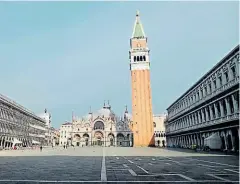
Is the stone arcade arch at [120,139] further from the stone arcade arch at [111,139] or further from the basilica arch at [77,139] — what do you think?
the basilica arch at [77,139]

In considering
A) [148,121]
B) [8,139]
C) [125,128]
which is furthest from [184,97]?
[125,128]

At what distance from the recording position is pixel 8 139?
74.4m

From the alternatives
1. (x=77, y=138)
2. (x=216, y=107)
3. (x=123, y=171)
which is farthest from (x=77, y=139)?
(x=123, y=171)

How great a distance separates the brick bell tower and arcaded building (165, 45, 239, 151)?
29516 mm

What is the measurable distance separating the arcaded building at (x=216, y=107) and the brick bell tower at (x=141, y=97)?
29.5 meters

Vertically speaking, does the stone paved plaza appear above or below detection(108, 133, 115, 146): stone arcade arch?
above

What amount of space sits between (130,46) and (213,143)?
70.8 meters

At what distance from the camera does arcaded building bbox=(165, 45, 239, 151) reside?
34562 mm

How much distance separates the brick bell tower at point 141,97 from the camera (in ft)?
298

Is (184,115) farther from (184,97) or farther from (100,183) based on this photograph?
(100,183)

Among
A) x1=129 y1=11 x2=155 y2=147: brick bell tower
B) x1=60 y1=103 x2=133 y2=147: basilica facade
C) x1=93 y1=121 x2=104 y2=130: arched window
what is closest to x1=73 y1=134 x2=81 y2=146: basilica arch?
x1=60 y1=103 x2=133 y2=147: basilica facade

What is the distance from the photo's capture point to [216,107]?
41000 mm

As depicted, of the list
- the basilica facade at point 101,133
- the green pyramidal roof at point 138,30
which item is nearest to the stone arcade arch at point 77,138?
the basilica facade at point 101,133

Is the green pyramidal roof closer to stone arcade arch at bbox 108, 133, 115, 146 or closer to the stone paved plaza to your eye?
stone arcade arch at bbox 108, 133, 115, 146
